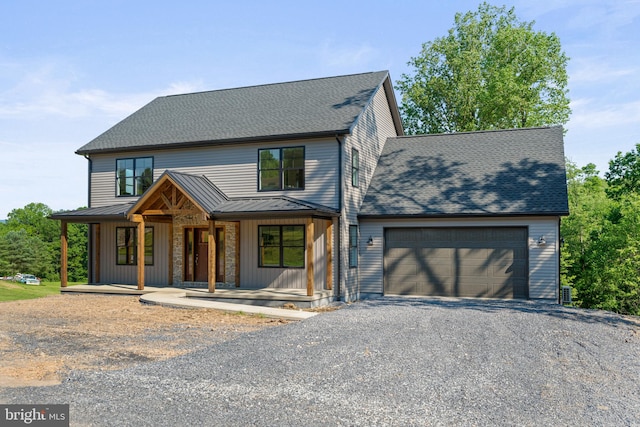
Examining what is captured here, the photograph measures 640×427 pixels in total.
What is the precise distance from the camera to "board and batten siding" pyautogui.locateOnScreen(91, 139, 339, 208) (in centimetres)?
1792

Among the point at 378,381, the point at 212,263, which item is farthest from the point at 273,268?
the point at 378,381

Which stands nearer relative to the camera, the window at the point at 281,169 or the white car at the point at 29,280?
the window at the point at 281,169

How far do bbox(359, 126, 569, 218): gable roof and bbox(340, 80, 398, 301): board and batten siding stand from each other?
45cm

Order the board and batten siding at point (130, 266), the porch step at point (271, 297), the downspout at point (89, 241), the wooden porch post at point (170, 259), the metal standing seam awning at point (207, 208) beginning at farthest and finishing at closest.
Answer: the downspout at point (89, 241)
the board and batten siding at point (130, 266)
the wooden porch post at point (170, 259)
the metal standing seam awning at point (207, 208)
the porch step at point (271, 297)

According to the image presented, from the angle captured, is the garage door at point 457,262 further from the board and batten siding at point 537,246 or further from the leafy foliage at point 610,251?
the leafy foliage at point 610,251

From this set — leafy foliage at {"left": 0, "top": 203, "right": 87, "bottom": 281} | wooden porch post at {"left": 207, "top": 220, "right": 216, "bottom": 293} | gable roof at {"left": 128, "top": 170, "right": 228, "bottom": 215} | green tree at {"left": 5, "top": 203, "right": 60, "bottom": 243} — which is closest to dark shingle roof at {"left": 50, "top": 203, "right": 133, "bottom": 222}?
gable roof at {"left": 128, "top": 170, "right": 228, "bottom": 215}

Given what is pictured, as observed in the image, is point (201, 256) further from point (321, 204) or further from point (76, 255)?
point (76, 255)

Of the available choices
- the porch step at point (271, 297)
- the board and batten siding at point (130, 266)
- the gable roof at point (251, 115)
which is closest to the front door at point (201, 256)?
the board and batten siding at point (130, 266)

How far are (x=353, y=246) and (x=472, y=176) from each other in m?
5.04

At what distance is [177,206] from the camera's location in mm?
17578

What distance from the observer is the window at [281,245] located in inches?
711

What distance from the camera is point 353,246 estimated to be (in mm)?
19000

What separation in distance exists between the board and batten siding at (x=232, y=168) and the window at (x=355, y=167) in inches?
48.7

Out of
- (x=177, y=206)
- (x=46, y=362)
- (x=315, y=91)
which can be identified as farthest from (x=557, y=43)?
(x=46, y=362)
